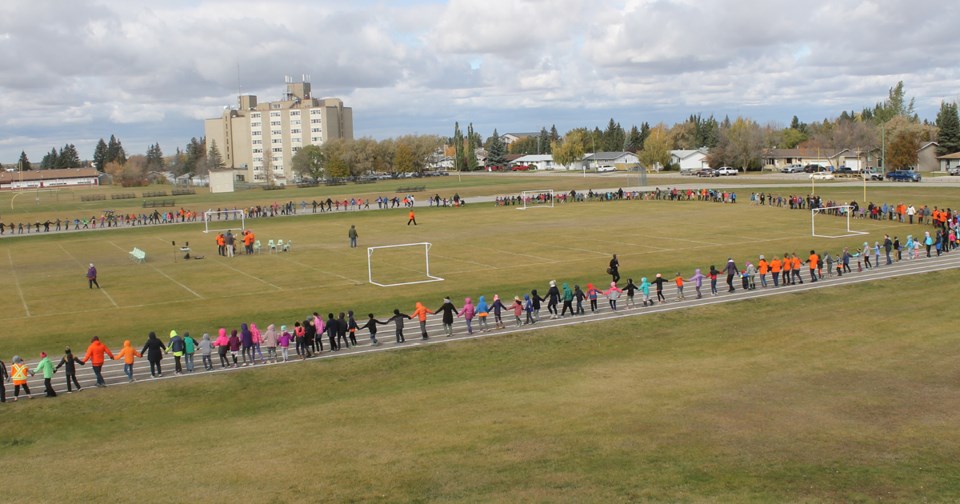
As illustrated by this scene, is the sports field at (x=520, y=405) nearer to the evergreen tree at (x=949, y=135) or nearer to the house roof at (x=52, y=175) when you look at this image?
the evergreen tree at (x=949, y=135)

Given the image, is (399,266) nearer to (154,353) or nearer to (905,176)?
(154,353)

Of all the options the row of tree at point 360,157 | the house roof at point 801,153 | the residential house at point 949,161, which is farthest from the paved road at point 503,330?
the row of tree at point 360,157

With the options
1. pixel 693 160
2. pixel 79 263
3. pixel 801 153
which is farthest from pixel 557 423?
pixel 801 153

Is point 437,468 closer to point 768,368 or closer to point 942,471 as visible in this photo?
point 942,471

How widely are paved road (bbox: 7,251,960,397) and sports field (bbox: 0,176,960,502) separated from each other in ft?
2.47

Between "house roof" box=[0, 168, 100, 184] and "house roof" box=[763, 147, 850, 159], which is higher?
"house roof" box=[0, 168, 100, 184]

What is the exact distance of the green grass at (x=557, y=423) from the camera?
1280 centimetres

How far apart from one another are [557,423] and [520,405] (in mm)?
1864

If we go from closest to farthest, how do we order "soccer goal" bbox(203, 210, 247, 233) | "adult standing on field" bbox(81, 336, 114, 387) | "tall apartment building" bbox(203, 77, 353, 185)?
"adult standing on field" bbox(81, 336, 114, 387)
"soccer goal" bbox(203, 210, 247, 233)
"tall apartment building" bbox(203, 77, 353, 185)

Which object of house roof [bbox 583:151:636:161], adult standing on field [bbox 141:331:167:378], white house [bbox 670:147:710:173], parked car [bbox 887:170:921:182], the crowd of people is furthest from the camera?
house roof [bbox 583:151:636:161]

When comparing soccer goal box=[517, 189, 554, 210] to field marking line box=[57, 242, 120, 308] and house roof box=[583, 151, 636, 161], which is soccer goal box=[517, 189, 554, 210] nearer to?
field marking line box=[57, 242, 120, 308]

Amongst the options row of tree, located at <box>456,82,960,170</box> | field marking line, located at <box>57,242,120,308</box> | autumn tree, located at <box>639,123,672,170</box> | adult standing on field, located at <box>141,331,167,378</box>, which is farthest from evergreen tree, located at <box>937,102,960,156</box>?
adult standing on field, located at <box>141,331,167,378</box>

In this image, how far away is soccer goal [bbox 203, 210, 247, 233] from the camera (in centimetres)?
6825

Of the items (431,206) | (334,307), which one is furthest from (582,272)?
(431,206)
